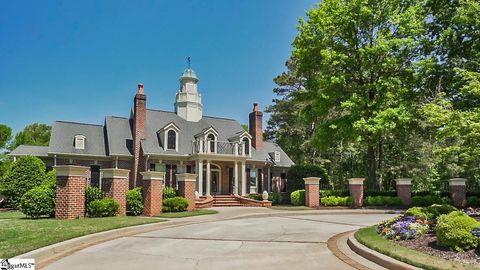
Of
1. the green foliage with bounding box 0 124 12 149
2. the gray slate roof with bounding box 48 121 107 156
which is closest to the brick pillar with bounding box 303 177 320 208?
the gray slate roof with bounding box 48 121 107 156

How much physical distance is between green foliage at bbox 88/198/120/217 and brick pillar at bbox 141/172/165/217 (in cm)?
189

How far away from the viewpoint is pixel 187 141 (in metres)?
33.6

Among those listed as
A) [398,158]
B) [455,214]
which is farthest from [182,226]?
[398,158]

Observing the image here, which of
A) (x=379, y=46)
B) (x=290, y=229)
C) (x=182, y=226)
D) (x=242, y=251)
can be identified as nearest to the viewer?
(x=242, y=251)

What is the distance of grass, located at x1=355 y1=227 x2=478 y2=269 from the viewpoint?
20.8 ft

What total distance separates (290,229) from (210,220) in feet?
14.6

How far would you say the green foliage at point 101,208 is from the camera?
51.7 ft

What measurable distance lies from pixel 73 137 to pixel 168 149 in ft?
25.0

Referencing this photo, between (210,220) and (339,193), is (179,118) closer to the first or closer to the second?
(339,193)

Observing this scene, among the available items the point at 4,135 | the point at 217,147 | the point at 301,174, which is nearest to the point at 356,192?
the point at 301,174

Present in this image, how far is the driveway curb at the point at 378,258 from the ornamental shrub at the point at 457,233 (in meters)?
1.21

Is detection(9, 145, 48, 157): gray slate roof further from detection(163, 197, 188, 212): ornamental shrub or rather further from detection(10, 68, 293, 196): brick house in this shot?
detection(163, 197, 188, 212): ornamental shrub

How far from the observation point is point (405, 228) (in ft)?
29.8

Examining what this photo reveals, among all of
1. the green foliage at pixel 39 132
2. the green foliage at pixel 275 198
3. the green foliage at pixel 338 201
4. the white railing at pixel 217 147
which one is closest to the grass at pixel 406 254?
the green foliage at pixel 338 201
